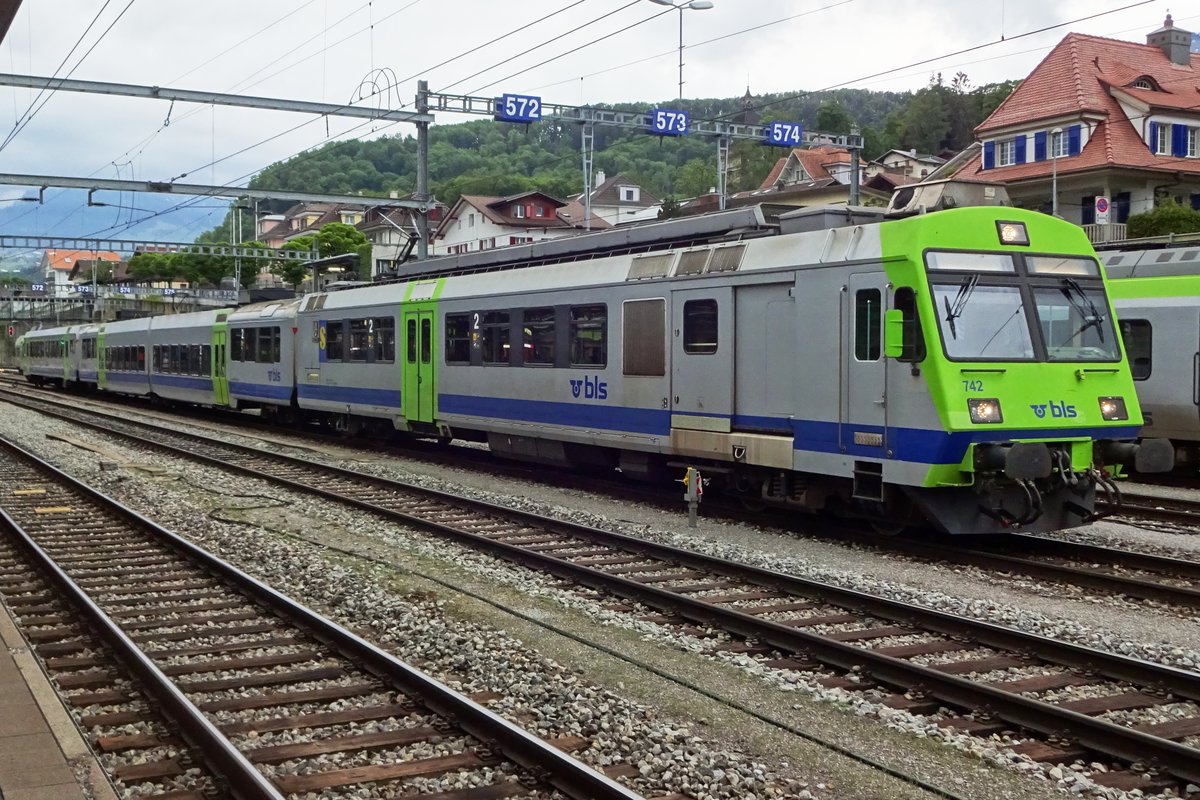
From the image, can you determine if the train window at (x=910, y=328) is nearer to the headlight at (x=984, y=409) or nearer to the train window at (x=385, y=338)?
the headlight at (x=984, y=409)

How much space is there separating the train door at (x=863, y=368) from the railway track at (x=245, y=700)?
538 cm

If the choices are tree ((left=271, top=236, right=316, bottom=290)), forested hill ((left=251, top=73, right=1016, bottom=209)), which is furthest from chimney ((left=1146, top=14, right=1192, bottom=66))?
tree ((left=271, top=236, right=316, bottom=290))

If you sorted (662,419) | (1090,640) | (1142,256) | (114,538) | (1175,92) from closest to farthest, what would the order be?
(1090,640) < (114,538) < (662,419) < (1142,256) < (1175,92)

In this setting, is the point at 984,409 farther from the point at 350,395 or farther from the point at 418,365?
the point at 350,395

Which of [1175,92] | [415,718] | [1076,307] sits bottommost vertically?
[415,718]

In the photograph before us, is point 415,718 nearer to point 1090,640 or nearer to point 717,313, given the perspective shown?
point 1090,640

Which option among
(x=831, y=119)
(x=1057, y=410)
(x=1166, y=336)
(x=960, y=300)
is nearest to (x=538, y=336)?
(x=960, y=300)

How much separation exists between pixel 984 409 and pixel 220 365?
24.1 metres

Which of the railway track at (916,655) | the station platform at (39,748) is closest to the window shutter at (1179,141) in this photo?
the railway track at (916,655)

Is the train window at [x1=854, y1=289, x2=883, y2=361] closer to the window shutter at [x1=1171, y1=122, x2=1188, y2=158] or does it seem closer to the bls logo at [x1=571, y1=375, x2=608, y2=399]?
the bls logo at [x1=571, y1=375, x2=608, y2=399]

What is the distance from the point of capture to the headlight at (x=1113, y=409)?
10750mm

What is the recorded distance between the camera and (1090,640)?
7.71 m

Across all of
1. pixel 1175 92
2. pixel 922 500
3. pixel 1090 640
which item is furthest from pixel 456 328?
pixel 1175 92

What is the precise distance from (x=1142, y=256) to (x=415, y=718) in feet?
51.5
